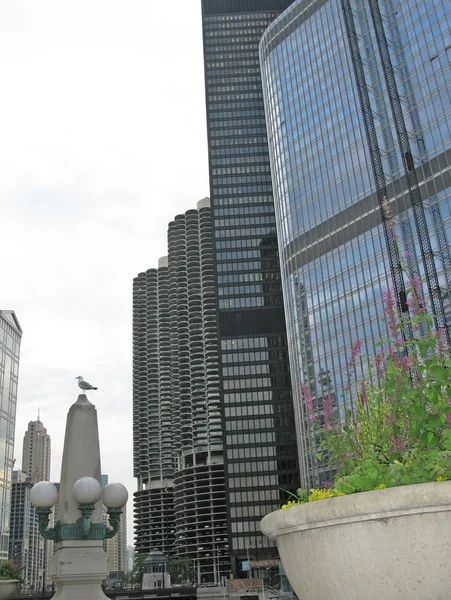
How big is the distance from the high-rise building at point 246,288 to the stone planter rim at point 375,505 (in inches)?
4451

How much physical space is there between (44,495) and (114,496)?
1.49m

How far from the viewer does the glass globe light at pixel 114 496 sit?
14148mm

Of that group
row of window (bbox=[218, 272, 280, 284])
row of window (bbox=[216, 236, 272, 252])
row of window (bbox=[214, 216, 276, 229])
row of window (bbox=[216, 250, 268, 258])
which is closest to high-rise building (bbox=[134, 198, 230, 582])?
row of window (bbox=[218, 272, 280, 284])

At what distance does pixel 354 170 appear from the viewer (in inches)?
2972

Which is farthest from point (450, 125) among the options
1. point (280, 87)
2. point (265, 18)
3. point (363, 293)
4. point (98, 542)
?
point (265, 18)

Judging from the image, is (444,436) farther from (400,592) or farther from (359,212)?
(359,212)

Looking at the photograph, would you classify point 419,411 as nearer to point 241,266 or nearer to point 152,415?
point 241,266

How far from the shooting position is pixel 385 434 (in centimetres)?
553

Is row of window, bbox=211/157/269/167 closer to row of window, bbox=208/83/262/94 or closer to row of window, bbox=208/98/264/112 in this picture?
row of window, bbox=208/98/264/112

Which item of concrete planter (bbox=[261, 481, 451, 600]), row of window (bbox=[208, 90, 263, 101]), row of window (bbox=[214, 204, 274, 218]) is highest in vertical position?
row of window (bbox=[208, 90, 263, 101])

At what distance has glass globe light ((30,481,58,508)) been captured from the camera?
13845 millimetres

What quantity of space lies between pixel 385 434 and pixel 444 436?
0.85m

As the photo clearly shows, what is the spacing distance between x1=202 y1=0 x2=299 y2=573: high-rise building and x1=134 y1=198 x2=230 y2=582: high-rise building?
28.9m

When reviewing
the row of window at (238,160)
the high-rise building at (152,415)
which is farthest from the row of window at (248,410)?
the high-rise building at (152,415)
